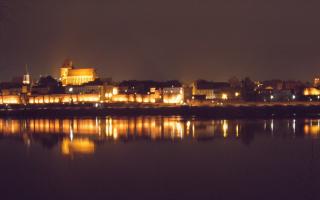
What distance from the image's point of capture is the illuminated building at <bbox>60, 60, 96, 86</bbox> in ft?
317

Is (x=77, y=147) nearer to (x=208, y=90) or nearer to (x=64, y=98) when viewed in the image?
(x=64, y=98)

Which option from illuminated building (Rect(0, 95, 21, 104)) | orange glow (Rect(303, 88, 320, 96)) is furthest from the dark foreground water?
illuminated building (Rect(0, 95, 21, 104))

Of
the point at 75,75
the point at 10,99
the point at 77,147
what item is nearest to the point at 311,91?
the point at 75,75

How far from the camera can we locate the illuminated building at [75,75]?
3799 inches

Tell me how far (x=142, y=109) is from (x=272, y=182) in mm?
44834

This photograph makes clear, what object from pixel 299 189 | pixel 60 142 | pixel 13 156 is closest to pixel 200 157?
pixel 299 189

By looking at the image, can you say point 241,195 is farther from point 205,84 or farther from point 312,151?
point 205,84

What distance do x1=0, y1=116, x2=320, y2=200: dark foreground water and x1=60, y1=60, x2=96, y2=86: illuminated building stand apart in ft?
228

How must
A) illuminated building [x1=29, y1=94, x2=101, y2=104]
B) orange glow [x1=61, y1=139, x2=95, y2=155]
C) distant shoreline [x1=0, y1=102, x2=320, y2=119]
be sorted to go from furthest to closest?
illuminated building [x1=29, y1=94, x2=101, y2=104] → distant shoreline [x1=0, y1=102, x2=320, y2=119] → orange glow [x1=61, y1=139, x2=95, y2=155]

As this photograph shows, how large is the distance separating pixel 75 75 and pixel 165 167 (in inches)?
3272

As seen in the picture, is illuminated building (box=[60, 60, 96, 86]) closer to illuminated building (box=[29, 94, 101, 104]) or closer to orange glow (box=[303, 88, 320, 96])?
illuminated building (box=[29, 94, 101, 104])

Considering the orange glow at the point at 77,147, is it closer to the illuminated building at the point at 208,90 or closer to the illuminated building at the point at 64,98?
the illuminated building at the point at 64,98

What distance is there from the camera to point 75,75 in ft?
323

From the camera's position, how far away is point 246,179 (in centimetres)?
1502
